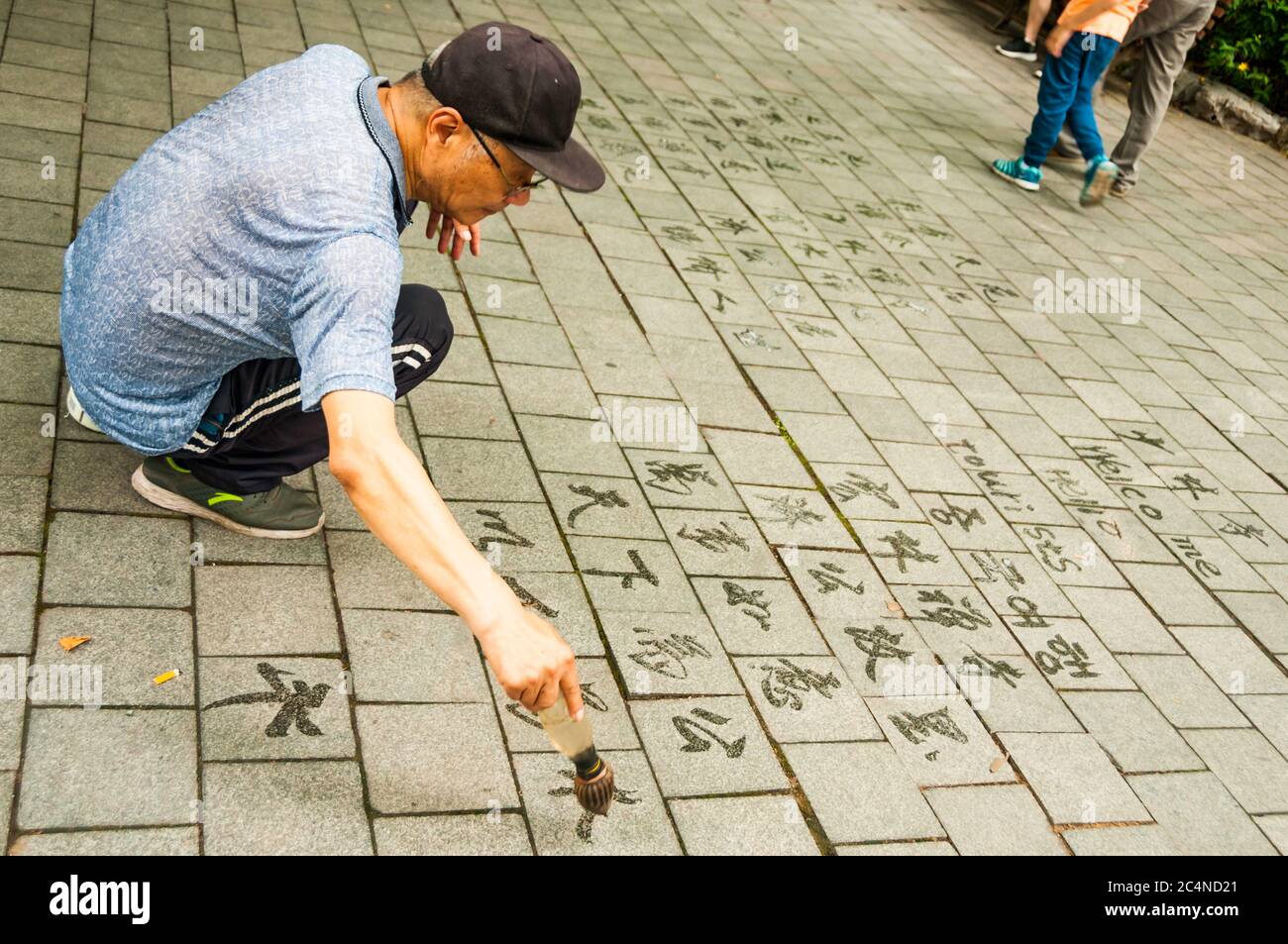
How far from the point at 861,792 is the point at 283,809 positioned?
1.40m

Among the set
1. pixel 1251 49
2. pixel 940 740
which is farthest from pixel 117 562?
pixel 1251 49

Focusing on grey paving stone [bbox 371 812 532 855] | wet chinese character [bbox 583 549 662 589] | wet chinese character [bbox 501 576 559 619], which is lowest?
grey paving stone [bbox 371 812 532 855]

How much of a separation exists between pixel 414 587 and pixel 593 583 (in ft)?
1.70

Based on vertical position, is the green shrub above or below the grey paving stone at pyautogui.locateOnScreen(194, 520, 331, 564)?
above

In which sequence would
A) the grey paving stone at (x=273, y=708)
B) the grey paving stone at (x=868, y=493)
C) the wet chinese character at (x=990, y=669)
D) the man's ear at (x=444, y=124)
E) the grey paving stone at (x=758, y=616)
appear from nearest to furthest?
1. the man's ear at (x=444, y=124)
2. the grey paving stone at (x=273, y=708)
3. the grey paving stone at (x=758, y=616)
4. the wet chinese character at (x=990, y=669)
5. the grey paving stone at (x=868, y=493)

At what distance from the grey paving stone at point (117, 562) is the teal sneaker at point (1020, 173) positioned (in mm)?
6266

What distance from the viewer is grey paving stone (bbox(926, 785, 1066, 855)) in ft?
8.90

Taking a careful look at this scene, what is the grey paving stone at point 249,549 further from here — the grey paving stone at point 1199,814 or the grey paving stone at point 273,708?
the grey paving stone at point 1199,814

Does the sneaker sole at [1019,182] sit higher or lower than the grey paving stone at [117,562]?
higher

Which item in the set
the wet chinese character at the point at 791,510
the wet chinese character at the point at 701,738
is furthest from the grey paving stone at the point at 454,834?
the wet chinese character at the point at 791,510

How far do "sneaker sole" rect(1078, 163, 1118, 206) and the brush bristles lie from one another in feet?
21.3

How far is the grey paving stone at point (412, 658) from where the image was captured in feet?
8.58

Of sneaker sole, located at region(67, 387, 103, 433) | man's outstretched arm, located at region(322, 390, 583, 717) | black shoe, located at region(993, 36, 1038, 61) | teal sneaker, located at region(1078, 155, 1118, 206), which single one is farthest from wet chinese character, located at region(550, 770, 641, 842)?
black shoe, located at region(993, 36, 1038, 61)

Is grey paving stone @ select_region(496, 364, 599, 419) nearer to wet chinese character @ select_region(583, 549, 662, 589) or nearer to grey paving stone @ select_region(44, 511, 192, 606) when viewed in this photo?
wet chinese character @ select_region(583, 549, 662, 589)
